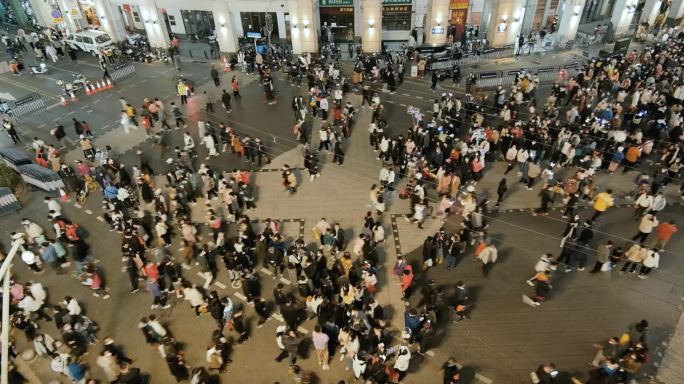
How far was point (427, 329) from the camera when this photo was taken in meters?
10.3

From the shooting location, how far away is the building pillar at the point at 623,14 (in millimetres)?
28641

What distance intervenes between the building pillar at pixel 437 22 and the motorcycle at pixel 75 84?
20089 mm

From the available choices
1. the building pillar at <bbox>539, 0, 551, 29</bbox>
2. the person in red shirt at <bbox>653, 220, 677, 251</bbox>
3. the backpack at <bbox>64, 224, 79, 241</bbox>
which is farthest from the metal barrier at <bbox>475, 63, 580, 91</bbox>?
the backpack at <bbox>64, 224, 79, 241</bbox>

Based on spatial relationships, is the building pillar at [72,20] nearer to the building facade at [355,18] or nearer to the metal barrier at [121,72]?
the building facade at [355,18]

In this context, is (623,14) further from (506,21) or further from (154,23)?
(154,23)

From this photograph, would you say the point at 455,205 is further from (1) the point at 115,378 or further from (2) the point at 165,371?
(1) the point at 115,378

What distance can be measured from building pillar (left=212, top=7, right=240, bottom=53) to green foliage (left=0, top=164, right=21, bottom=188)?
1553 cm

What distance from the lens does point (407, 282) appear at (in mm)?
11594

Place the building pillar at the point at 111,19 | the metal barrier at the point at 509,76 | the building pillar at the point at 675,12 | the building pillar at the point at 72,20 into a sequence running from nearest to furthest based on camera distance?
the metal barrier at the point at 509,76 < the building pillar at the point at 111,19 < the building pillar at the point at 675,12 < the building pillar at the point at 72,20

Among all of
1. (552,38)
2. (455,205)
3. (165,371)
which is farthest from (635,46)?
(165,371)

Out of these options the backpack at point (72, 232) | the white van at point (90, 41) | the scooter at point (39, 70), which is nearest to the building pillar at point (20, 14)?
the white van at point (90, 41)

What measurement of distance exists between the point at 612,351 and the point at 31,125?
82.4 ft

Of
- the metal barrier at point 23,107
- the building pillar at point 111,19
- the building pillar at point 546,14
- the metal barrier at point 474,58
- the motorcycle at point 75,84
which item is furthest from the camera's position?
the building pillar at point 111,19

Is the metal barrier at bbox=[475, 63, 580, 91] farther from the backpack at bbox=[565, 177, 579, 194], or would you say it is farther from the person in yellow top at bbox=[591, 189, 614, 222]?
the person in yellow top at bbox=[591, 189, 614, 222]
